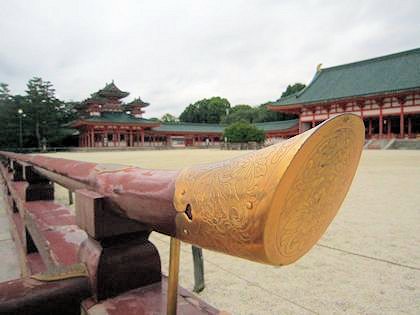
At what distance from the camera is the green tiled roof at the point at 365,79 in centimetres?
2002

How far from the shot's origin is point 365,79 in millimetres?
22531

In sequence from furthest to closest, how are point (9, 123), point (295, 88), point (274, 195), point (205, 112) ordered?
point (205, 112) → point (295, 88) → point (9, 123) → point (274, 195)

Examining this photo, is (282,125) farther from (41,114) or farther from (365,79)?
(41,114)

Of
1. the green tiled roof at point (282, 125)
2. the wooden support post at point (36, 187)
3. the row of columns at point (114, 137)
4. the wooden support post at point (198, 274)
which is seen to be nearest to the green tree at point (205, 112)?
the green tiled roof at point (282, 125)

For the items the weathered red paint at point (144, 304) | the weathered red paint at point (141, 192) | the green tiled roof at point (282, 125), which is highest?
the green tiled roof at point (282, 125)

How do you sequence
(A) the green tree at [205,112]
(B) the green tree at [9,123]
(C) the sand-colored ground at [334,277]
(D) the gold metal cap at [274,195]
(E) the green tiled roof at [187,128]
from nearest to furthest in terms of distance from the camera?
(D) the gold metal cap at [274,195] → (C) the sand-colored ground at [334,277] → (B) the green tree at [9,123] → (E) the green tiled roof at [187,128] → (A) the green tree at [205,112]

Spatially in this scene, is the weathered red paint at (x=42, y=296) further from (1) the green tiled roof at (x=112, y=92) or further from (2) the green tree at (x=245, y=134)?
(1) the green tiled roof at (x=112, y=92)

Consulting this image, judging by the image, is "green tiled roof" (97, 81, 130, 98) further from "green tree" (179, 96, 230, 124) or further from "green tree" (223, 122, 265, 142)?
"green tree" (179, 96, 230, 124)

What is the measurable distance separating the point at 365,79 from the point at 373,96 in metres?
4.08

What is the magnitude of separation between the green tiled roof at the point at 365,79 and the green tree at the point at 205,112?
27152 millimetres

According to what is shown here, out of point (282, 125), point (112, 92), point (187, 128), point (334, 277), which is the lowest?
point (334, 277)

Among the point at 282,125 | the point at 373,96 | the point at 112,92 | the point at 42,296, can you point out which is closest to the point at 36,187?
the point at 42,296

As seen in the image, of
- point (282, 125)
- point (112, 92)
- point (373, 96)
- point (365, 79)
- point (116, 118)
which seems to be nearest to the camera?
point (373, 96)

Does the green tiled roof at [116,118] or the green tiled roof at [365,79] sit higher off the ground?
the green tiled roof at [365,79]
